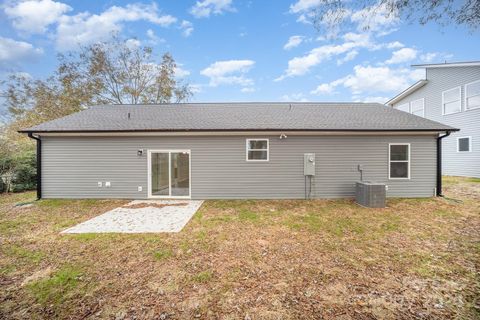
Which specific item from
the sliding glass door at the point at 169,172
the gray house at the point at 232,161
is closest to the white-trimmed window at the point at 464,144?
the gray house at the point at 232,161

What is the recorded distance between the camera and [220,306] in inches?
93.9

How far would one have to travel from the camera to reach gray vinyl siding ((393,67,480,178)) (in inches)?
433

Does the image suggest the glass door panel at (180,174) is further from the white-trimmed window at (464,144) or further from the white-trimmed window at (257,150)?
the white-trimmed window at (464,144)

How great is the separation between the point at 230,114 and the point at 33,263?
7685mm

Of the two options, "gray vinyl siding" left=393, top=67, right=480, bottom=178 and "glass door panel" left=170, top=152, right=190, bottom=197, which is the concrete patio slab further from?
"gray vinyl siding" left=393, top=67, right=480, bottom=178

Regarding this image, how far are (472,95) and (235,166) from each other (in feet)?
47.2

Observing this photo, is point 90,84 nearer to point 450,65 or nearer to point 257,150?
point 257,150

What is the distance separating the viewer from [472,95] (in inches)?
437

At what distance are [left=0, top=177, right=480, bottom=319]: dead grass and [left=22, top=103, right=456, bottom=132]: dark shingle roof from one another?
11.3ft

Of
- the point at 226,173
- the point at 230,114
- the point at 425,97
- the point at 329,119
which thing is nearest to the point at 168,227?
the point at 226,173

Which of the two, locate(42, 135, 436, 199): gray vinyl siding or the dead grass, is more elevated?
locate(42, 135, 436, 199): gray vinyl siding

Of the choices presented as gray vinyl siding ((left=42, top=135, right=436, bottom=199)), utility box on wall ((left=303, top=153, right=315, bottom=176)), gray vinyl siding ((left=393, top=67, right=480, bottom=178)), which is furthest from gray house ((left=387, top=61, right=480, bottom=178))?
utility box on wall ((left=303, top=153, right=315, bottom=176))

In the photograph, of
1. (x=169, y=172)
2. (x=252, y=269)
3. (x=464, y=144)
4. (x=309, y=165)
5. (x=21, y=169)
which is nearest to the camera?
(x=252, y=269)

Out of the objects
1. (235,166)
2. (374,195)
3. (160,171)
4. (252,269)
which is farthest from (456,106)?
(160,171)
